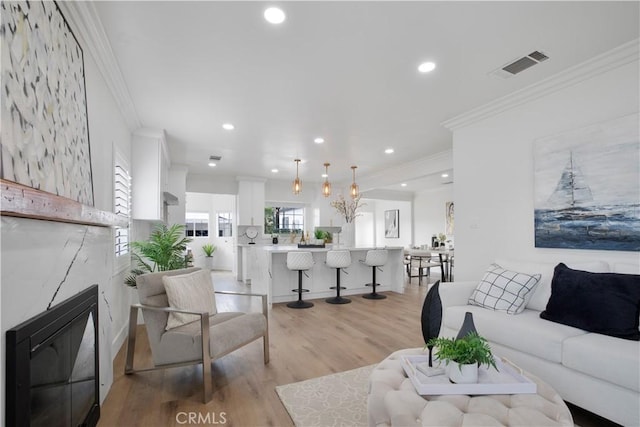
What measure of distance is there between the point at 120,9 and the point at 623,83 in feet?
12.4

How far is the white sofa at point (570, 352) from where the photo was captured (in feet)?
5.85

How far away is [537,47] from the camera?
249 centimetres

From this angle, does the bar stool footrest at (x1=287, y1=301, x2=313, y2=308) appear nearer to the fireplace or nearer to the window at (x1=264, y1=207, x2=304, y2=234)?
the fireplace

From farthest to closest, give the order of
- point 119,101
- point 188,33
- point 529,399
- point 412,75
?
point 119,101
point 412,75
point 188,33
point 529,399

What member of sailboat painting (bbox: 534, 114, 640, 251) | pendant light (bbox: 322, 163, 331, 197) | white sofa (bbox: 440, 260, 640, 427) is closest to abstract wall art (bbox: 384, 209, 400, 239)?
pendant light (bbox: 322, 163, 331, 197)

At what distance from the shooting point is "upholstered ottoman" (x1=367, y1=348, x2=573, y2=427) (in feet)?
4.08

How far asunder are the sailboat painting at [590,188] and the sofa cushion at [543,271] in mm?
231

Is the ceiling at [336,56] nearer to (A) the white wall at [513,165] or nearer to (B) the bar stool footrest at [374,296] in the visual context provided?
(A) the white wall at [513,165]

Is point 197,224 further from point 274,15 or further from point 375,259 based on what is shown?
point 274,15

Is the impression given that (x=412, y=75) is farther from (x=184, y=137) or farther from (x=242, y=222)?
(x=242, y=222)

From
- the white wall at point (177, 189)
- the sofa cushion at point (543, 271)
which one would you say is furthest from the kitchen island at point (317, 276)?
the sofa cushion at point (543, 271)

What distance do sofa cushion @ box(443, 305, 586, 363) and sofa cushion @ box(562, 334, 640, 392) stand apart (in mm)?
67

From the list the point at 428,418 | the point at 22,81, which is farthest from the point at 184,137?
the point at 428,418

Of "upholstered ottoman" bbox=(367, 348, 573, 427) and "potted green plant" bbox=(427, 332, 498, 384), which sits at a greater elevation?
"potted green plant" bbox=(427, 332, 498, 384)
